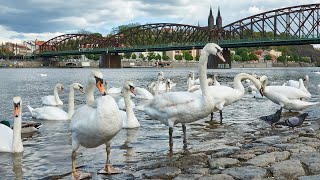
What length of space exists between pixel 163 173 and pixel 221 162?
0.97m

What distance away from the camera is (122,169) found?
7.36 meters

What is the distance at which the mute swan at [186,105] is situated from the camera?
8.47 meters

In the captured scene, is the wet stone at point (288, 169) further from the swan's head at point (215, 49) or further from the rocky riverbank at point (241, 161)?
the swan's head at point (215, 49)

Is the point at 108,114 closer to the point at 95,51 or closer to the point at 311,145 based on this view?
the point at 311,145

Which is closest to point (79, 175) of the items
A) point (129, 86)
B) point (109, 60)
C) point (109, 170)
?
point (109, 170)

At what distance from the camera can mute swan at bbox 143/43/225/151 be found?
8.47 metres

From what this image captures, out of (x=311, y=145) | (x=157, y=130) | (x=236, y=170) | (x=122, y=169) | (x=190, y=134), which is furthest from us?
(x=157, y=130)

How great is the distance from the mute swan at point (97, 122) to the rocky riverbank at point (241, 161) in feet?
2.67

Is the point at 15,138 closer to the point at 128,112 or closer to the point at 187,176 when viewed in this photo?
the point at 128,112

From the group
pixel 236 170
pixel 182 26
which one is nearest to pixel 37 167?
pixel 236 170

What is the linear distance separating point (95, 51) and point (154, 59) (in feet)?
178

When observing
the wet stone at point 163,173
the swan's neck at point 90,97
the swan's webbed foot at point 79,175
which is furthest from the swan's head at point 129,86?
the wet stone at point 163,173

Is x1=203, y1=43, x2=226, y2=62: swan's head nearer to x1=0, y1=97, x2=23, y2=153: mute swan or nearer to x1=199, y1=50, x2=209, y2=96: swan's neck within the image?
x1=199, y1=50, x2=209, y2=96: swan's neck

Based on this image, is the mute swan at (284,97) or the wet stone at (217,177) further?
the mute swan at (284,97)
